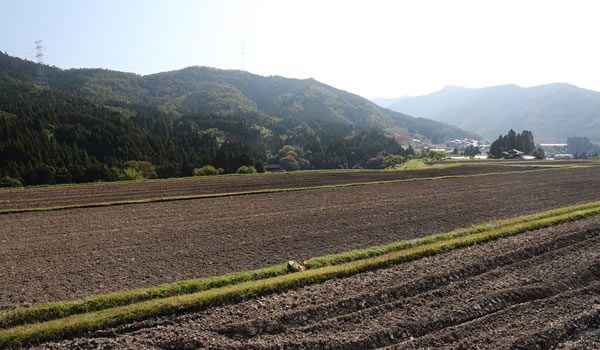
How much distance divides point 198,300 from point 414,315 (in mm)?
6423

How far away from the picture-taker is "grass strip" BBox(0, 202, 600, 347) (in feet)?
28.2

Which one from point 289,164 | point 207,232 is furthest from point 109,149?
point 207,232

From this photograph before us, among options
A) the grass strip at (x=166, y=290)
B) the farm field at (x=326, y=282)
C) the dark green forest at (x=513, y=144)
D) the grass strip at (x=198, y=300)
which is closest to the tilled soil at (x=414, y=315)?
the farm field at (x=326, y=282)

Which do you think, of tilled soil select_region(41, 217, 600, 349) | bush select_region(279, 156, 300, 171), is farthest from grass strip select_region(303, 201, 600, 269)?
bush select_region(279, 156, 300, 171)

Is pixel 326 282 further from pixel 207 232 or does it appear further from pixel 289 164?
pixel 289 164

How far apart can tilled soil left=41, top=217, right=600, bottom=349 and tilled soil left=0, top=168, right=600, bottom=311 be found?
3.45m

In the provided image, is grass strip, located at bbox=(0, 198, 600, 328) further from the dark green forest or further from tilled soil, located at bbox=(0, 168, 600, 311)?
the dark green forest

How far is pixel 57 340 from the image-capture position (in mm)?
8453

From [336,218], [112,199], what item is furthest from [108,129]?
[336,218]

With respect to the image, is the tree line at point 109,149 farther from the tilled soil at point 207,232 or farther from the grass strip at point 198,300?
the grass strip at point 198,300

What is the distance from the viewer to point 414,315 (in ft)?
30.2

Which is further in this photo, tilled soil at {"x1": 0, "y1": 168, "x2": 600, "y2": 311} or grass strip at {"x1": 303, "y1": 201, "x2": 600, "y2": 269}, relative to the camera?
grass strip at {"x1": 303, "y1": 201, "x2": 600, "y2": 269}

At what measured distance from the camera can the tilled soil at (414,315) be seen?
8195 millimetres

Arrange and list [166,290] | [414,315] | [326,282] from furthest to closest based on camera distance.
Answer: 1. [326,282]
2. [166,290]
3. [414,315]
